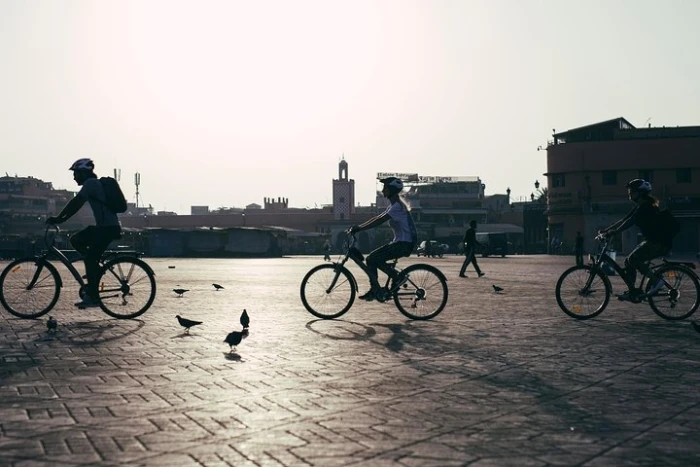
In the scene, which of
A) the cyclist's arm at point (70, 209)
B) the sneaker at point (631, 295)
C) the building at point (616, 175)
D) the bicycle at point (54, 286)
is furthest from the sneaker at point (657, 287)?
the building at point (616, 175)

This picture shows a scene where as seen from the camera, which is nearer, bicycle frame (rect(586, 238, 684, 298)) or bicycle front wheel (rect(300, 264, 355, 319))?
bicycle frame (rect(586, 238, 684, 298))

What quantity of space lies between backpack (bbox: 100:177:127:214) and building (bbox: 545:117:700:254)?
55.2 m

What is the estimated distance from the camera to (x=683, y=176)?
210 ft

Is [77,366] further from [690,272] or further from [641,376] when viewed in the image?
[690,272]

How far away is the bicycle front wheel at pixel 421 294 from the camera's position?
34.3 feet

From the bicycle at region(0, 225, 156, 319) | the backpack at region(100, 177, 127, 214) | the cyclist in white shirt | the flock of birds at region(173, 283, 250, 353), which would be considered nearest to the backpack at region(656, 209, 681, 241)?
the cyclist in white shirt

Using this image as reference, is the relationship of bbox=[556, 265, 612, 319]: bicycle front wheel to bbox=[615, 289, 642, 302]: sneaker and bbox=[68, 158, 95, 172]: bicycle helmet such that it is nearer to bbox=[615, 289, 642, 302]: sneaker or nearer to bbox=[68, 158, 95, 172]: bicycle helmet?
bbox=[615, 289, 642, 302]: sneaker

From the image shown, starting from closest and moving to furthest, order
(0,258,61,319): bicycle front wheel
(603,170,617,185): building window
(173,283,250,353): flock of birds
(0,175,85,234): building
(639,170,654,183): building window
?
(173,283,250,353): flock of birds → (0,258,61,319): bicycle front wheel → (639,170,654,183): building window → (603,170,617,185): building window → (0,175,85,234): building

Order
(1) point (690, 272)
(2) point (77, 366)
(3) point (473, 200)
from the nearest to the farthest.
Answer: (2) point (77, 366) → (1) point (690, 272) → (3) point (473, 200)

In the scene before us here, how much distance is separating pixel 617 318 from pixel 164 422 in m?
7.36

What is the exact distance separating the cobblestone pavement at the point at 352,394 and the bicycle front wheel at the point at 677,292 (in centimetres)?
44

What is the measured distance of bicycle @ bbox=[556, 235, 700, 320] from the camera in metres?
10.1

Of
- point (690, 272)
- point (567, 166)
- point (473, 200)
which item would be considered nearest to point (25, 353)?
point (690, 272)

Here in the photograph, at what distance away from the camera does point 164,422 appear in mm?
4652
